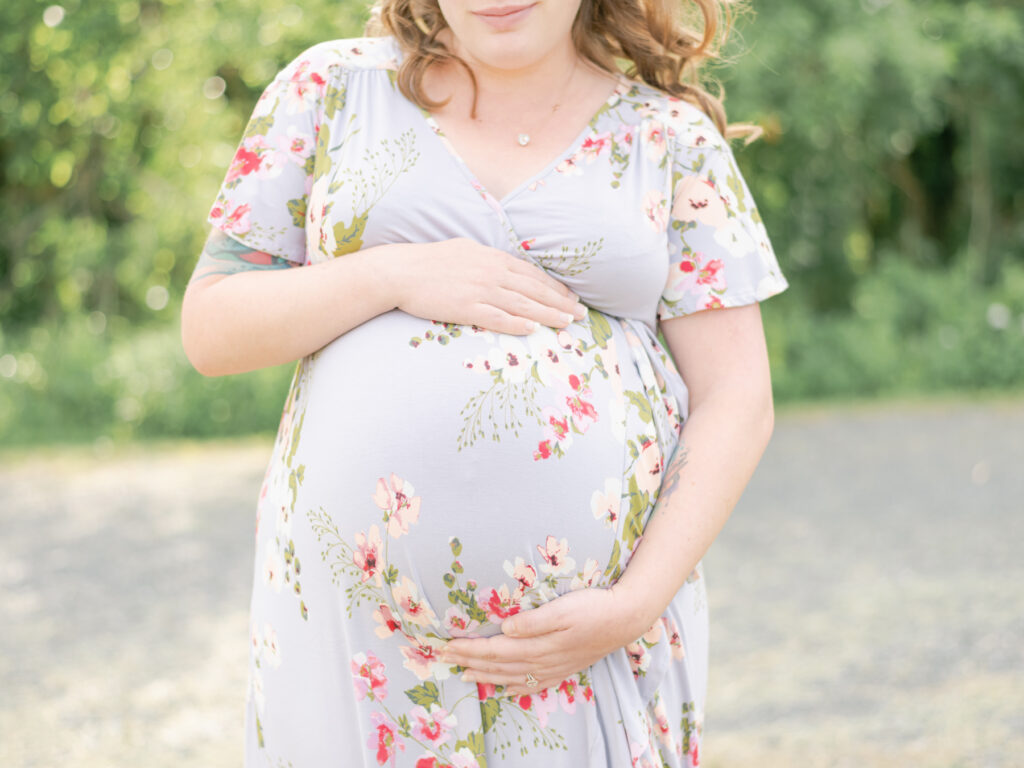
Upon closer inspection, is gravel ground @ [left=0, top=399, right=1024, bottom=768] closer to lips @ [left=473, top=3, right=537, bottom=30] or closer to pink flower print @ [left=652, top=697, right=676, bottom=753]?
pink flower print @ [left=652, top=697, right=676, bottom=753]

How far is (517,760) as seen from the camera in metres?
1.49

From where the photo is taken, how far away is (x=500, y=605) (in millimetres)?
1451

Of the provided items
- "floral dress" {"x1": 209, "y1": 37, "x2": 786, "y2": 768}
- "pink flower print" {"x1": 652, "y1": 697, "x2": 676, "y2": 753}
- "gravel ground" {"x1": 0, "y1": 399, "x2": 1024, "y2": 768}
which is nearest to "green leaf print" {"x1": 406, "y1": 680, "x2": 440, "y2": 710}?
"floral dress" {"x1": 209, "y1": 37, "x2": 786, "y2": 768}

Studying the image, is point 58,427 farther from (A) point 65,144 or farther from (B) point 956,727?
(B) point 956,727

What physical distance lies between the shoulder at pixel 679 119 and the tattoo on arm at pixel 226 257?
0.62 m

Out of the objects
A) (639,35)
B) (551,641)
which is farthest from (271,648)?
(639,35)

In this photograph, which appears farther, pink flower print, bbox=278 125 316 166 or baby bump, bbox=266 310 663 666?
pink flower print, bbox=278 125 316 166

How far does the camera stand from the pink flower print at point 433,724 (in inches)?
58.4

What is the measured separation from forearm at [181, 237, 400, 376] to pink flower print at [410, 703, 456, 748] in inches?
21.2

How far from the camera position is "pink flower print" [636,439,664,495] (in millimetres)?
1553

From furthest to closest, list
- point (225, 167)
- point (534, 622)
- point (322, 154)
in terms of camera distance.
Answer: point (225, 167)
point (322, 154)
point (534, 622)

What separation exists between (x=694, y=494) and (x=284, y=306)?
2.13 ft

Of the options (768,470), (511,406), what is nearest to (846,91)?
(768,470)

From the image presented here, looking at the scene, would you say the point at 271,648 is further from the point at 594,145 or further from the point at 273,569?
the point at 594,145
